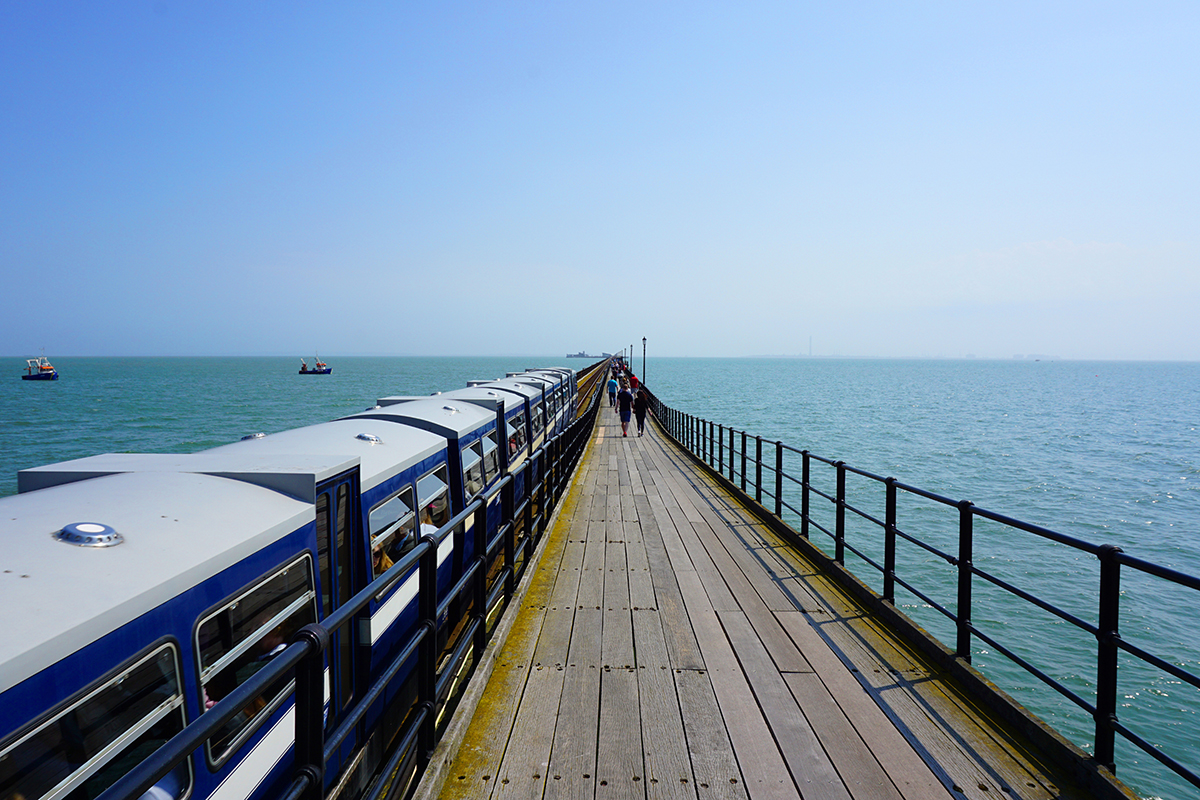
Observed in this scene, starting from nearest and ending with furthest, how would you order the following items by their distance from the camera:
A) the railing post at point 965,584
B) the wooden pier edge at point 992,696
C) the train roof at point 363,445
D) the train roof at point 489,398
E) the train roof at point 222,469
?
the wooden pier edge at point 992,696 → the train roof at point 222,469 → the railing post at point 965,584 → the train roof at point 363,445 → the train roof at point 489,398

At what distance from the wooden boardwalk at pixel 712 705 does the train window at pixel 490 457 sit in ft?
10.4

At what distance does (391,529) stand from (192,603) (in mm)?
2781

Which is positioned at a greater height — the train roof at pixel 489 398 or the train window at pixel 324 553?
the train roof at pixel 489 398

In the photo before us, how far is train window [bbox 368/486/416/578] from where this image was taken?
550cm

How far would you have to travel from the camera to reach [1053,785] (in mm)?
3307

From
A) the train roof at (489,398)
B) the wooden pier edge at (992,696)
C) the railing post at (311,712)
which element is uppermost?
the train roof at (489,398)

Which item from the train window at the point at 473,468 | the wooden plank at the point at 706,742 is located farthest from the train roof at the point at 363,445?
the wooden plank at the point at 706,742

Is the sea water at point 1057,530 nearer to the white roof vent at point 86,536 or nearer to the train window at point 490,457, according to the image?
the train window at point 490,457

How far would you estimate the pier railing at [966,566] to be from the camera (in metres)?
3.31

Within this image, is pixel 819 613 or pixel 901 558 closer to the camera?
pixel 819 613

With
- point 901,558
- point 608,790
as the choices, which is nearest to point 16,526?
point 608,790

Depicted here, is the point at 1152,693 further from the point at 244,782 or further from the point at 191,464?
the point at 191,464

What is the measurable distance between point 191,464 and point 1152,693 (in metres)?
13.1

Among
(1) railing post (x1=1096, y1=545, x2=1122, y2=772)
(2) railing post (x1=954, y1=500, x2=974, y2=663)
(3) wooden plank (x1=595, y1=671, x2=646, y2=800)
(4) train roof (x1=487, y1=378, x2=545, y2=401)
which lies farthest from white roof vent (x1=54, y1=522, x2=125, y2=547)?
(4) train roof (x1=487, y1=378, x2=545, y2=401)
